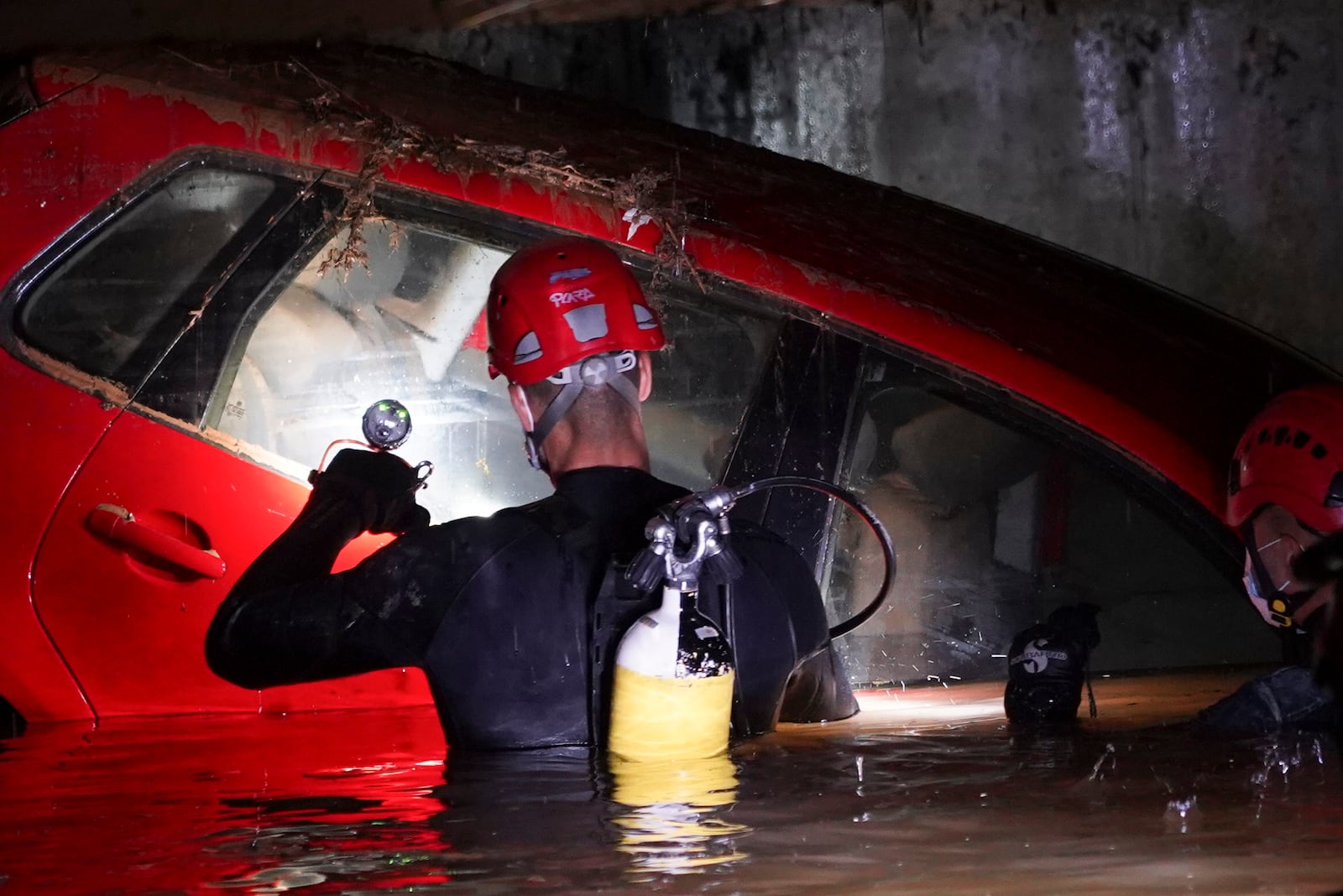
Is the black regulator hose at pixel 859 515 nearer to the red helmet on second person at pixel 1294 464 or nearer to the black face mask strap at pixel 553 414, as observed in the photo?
the black face mask strap at pixel 553 414

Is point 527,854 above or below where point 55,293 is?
below

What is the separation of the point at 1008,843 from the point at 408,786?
1.02m

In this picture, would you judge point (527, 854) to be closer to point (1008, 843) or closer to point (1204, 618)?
point (1008, 843)

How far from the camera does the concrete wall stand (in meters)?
4.88

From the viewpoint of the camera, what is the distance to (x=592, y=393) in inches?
99.7

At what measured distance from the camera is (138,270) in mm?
2828

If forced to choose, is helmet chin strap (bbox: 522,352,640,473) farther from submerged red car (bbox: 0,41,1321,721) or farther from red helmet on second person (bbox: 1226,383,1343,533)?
red helmet on second person (bbox: 1226,383,1343,533)

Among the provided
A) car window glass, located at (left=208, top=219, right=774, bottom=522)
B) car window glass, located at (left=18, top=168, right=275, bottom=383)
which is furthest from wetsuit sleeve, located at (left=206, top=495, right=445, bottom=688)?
car window glass, located at (left=18, top=168, right=275, bottom=383)

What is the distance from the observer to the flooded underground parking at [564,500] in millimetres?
2178

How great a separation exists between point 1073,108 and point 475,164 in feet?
9.69

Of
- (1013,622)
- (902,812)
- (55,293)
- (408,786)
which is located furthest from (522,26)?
(902,812)

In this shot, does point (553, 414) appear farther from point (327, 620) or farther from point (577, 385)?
point (327, 620)

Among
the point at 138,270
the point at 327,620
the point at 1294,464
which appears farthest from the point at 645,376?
the point at 1294,464

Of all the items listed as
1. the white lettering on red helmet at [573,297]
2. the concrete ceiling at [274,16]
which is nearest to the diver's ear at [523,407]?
the white lettering on red helmet at [573,297]
